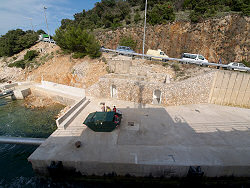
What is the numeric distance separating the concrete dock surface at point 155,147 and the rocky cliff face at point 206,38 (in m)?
16.6

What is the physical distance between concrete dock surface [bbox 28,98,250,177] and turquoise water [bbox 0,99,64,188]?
154 centimetres

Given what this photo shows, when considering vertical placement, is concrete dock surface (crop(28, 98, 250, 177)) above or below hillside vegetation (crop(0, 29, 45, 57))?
below

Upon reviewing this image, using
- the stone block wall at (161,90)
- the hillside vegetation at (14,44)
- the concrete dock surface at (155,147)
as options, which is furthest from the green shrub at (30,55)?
the concrete dock surface at (155,147)

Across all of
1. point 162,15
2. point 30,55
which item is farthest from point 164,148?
point 30,55

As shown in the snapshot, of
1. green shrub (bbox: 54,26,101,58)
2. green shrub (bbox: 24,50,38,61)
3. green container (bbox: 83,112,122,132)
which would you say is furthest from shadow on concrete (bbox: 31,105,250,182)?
green shrub (bbox: 24,50,38,61)

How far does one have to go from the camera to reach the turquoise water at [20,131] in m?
7.20

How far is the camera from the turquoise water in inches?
284

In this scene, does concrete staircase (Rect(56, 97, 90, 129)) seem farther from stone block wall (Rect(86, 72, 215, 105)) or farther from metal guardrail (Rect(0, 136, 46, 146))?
stone block wall (Rect(86, 72, 215, 105))

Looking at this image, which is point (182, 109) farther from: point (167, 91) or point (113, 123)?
point (113, 123)

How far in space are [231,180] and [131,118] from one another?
23.1 feet

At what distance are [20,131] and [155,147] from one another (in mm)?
12334

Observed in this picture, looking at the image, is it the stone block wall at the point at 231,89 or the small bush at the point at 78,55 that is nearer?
the stone block wall at the point at 231,89

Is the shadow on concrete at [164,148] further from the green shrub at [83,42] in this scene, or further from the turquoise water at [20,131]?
the green shrub at [83,42]

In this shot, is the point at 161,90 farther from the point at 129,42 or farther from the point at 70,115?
the point at 129,42
